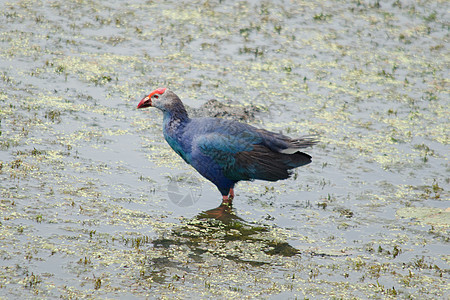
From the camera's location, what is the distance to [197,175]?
10008 mm

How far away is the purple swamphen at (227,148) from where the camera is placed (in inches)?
347

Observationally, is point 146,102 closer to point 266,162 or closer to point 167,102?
point 167,102

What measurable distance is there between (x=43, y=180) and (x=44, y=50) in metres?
5.30

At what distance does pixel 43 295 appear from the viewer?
6125mm

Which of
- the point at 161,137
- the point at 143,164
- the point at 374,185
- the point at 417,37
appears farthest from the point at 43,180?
the point at 417,37

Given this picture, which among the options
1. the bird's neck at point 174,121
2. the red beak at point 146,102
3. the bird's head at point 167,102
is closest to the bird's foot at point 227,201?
the bird's neck at point 174,121

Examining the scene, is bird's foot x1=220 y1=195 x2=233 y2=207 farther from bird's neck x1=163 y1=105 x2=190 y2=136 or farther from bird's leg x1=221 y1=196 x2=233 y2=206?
bird's neck x1=163 y1=105 x2=190 y2=136

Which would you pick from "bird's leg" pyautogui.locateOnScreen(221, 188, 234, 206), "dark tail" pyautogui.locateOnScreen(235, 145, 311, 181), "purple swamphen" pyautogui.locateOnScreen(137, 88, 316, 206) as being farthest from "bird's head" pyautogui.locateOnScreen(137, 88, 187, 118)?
"bird's leg" pyautogui.locateOnScreen(221, 188, 234, 206)

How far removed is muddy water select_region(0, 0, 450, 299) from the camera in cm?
712

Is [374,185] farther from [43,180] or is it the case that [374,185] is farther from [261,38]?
[261,38]

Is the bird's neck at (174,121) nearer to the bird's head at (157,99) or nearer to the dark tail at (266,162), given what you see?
the bird's head at (157,99)

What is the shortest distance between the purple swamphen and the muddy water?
0.53m

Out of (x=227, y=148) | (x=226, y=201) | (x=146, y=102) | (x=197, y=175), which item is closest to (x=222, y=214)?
(x=226, y=201)

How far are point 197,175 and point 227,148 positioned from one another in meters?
1.33
